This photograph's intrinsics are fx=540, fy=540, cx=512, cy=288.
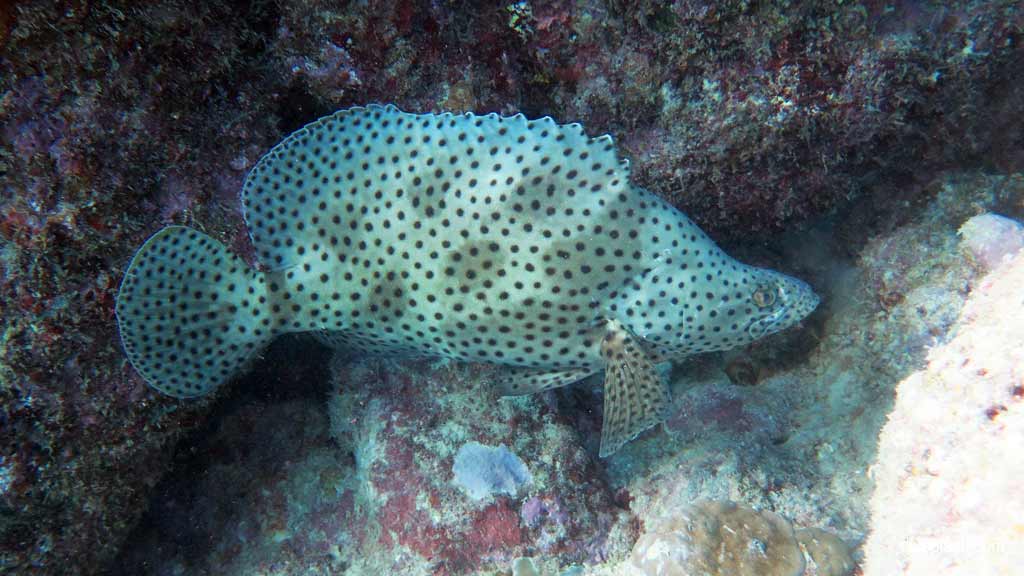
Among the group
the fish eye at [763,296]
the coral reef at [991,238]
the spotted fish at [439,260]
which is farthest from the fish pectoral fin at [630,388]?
the coral reef at [991,238]

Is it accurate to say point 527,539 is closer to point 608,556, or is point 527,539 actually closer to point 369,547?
point 608,556

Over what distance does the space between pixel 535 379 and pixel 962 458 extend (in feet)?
7.79

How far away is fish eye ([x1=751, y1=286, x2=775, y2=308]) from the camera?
3.81 metres

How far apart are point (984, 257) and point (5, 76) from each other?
619cm

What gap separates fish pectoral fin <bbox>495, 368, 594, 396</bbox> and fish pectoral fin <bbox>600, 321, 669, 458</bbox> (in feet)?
0.99

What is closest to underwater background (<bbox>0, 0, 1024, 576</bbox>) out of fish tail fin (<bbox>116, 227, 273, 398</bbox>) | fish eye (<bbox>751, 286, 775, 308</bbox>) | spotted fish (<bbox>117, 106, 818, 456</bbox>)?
fish tail fin (<bbox>116, 227, 273, 398</bbox>)

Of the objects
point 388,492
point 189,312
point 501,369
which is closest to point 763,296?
point 501,369

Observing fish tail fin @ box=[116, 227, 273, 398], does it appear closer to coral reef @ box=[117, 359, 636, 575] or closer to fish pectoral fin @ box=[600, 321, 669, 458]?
coral reef @ box=[117, 359, 636, 575]

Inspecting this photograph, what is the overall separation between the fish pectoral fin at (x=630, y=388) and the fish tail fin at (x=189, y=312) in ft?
7.58

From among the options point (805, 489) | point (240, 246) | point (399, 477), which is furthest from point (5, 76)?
point (805, 489)

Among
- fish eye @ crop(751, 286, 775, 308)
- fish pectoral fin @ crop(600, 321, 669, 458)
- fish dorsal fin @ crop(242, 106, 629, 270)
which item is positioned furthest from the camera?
fish eye @ crop(751, 286, 775, 308)

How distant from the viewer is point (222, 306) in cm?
347

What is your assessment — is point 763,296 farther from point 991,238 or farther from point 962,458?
point 991,238

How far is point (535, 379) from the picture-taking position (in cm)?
391
